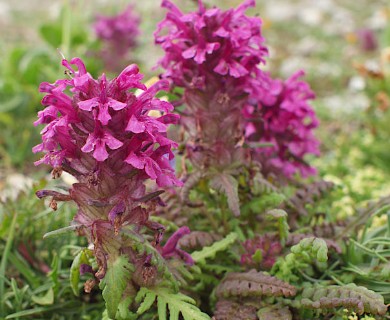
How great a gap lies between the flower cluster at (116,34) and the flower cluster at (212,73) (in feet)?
11.4

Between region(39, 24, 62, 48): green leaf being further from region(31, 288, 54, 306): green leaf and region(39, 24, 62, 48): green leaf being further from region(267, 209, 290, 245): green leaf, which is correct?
region(267, 209, 290, 245): green leaf

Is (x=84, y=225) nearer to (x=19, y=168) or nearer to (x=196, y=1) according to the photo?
(x=196, y=1)

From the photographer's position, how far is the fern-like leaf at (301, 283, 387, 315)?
181 cm

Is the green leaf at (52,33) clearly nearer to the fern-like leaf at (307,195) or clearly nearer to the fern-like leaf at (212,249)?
the fern-like leaf at (307,195)

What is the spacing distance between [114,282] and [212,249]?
53 cm

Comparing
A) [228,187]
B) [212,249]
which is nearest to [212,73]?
[228,187]

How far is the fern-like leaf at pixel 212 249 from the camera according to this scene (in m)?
2.14

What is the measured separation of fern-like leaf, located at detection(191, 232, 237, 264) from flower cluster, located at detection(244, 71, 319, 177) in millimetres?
603

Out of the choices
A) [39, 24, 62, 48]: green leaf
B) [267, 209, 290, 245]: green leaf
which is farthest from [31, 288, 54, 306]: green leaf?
[39, 24, 62, 48]: green leaf

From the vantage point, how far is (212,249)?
85.0 inches

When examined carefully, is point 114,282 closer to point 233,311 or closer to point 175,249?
point 175,249

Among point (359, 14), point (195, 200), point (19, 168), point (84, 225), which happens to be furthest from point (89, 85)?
point (359, 14)

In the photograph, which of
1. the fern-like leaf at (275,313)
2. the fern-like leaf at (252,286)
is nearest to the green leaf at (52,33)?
the fern-like leaf at (252,286)

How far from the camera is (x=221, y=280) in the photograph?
2.20 metres
